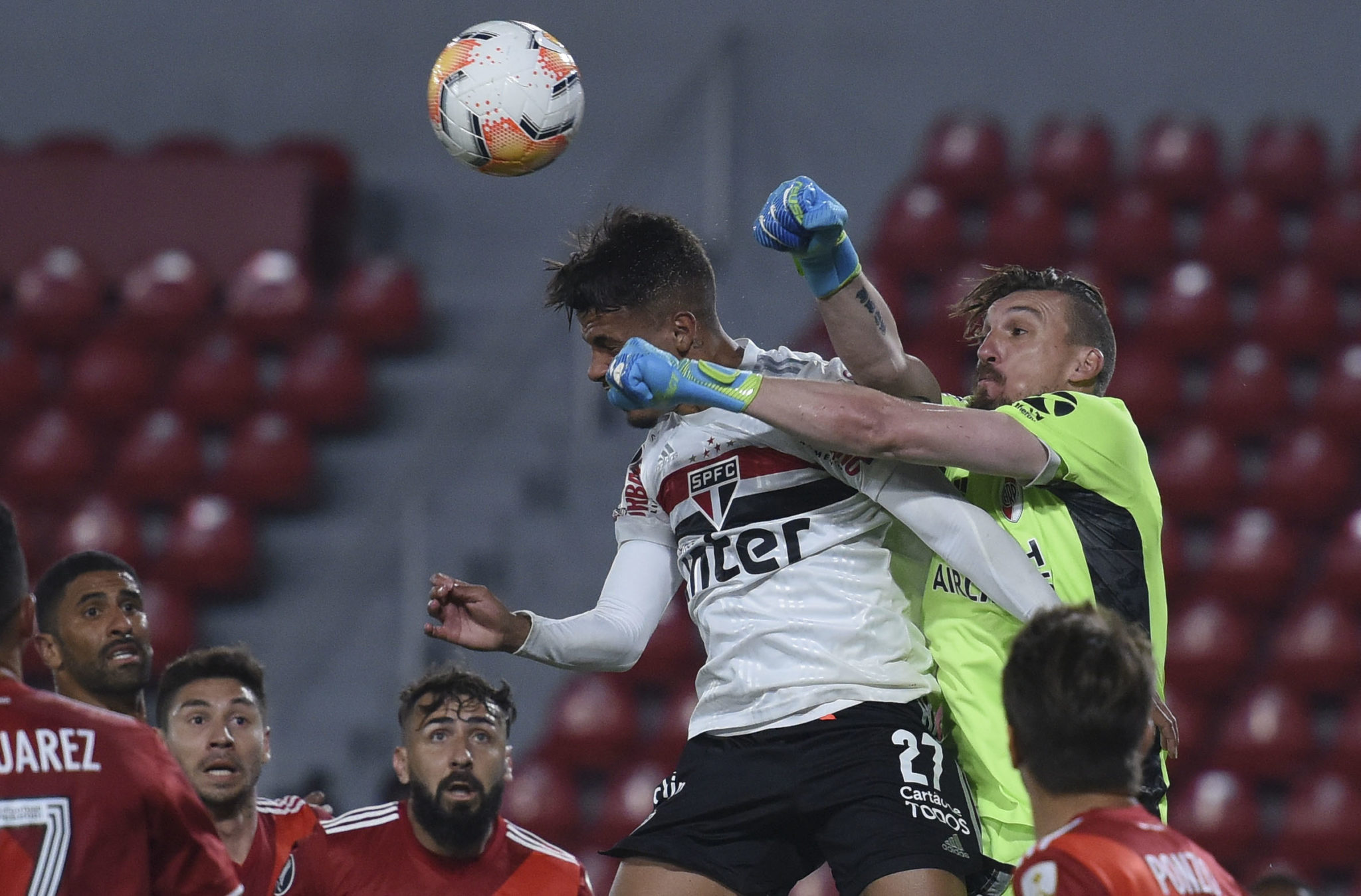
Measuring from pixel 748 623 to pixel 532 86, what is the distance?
5.15 ft

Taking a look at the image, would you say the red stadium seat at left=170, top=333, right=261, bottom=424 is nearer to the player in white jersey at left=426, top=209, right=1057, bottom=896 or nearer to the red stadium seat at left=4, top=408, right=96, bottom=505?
the red stadium seat at left=4, top=408, right=96, bottom=505

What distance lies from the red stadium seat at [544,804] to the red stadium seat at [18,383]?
3738mm

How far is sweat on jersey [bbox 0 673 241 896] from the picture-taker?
309 centimetres

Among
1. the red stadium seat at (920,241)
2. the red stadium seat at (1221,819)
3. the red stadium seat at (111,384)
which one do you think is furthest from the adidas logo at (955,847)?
the red stadium seat at (111,384)

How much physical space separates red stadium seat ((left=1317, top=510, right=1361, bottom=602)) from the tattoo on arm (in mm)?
5366

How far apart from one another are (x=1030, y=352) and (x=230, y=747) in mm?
2510

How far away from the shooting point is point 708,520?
401 cm

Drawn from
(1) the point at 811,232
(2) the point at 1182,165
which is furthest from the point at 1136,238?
(1) the point at 811,232

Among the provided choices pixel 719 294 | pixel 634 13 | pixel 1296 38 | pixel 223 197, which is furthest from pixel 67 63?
pixel 1296 38

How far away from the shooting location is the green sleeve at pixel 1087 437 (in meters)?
3.85

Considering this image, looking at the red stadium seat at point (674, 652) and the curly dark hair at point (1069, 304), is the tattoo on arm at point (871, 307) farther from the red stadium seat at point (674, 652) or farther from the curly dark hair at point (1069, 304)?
the red stadium seat at point (674, 652)

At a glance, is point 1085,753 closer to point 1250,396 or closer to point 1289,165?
point 1250,396

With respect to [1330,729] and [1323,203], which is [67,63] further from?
[1330,729]

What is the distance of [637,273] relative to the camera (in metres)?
4.05
